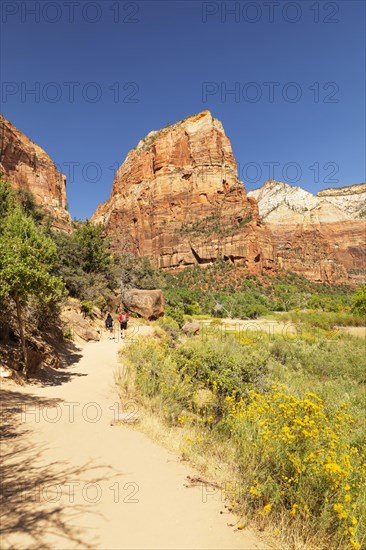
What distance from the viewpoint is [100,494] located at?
3.27 meters

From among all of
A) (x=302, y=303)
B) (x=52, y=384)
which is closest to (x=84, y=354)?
(x=52, y=384)

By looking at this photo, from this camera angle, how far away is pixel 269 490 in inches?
125

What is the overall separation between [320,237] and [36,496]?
4789 inches

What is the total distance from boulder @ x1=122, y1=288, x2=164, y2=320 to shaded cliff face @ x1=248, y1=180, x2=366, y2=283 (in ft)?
253

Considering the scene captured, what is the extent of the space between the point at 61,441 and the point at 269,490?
310 centimetres

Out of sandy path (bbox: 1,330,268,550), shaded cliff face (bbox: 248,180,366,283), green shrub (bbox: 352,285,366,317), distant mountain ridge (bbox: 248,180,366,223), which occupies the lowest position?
sandy path (bbox: 1,330,268,550)

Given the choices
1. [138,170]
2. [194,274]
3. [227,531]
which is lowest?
[227,531]

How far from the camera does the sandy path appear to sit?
2.67 m

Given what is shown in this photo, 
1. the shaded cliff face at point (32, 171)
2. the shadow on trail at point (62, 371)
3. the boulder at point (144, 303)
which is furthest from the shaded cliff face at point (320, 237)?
the shadow on trail at point (62, 371)

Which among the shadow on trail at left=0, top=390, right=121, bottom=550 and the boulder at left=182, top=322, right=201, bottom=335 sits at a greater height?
the boulder at left=182, top=322, right=201, bottom=335

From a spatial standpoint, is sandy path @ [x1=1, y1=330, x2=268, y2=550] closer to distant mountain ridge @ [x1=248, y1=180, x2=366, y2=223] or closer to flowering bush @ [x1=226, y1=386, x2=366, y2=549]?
flowering bush @ [x1=226, y1=386, x2=366, y2=549]

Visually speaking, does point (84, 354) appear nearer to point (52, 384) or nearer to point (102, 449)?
point (52, 384)

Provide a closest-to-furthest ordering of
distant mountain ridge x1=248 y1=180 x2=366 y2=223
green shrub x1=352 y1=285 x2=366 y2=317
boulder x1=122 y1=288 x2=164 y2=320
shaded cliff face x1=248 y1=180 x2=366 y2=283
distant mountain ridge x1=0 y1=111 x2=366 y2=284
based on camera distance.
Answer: boulder x1=122 y1=288 x2=164 y2=320, green shrub x1=352 y1=285 x2=366 y2=317, distant mountain ridge x1=0 y1=111 x2=366 y2=284, shaded cliff face x1=248 y1=180 x2=366 y2=283, distant mountain ridge x1=248 y1=180 x2=366 y2=223

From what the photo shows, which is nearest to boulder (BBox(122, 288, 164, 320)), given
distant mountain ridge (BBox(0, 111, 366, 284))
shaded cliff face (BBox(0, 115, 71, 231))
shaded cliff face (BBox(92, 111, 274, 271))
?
shaded cliff face (BBox(0, 115, 71, 231))
